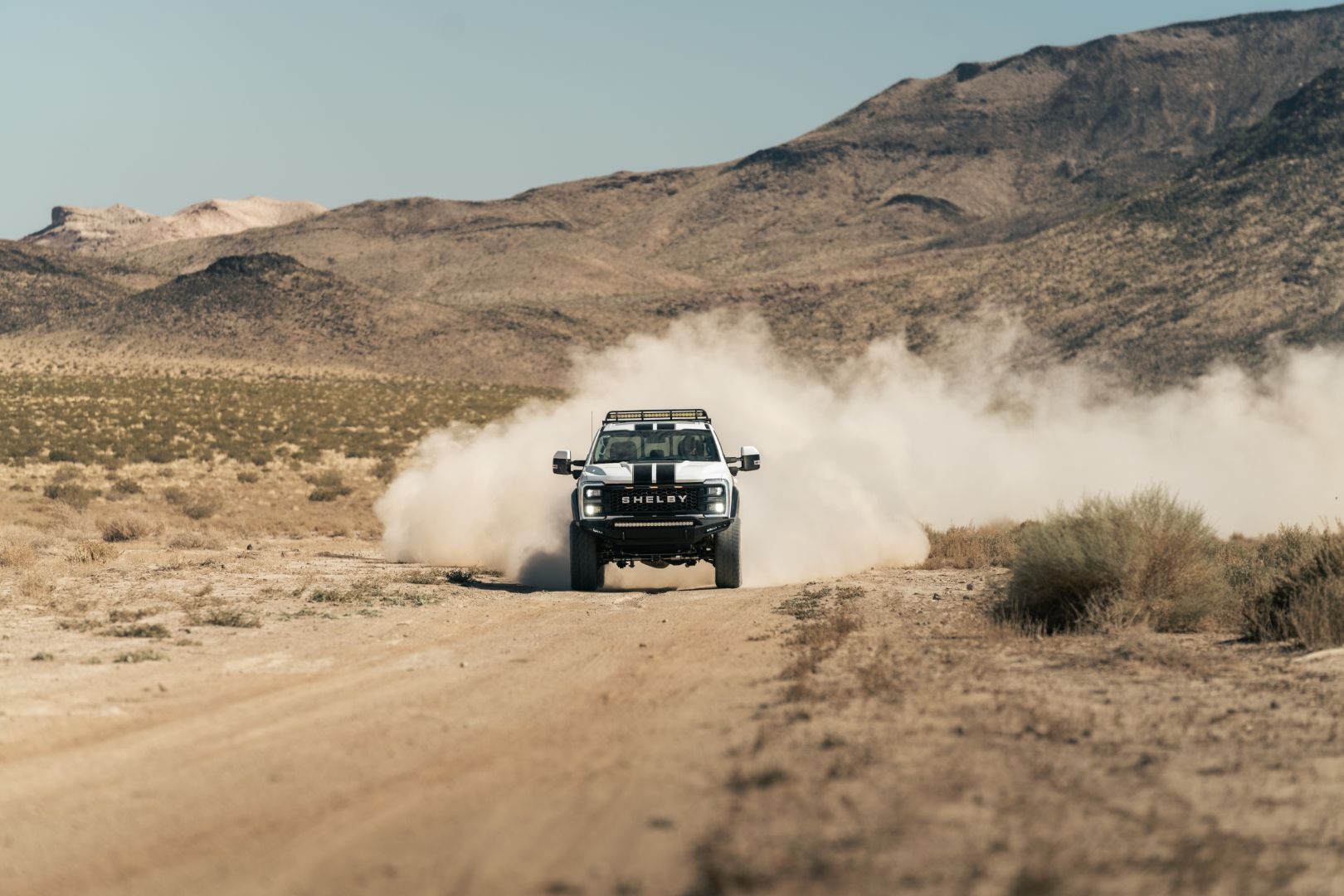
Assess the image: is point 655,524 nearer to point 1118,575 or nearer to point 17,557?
point 1118,575

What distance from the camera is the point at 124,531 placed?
88.2 ft

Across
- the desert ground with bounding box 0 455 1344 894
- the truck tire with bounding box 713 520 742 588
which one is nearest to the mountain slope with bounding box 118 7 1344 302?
the truck tire with bounding box 713 520 742 588

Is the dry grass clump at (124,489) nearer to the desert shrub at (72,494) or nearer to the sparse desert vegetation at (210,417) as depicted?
the sparse desert vegetation at (210,417)

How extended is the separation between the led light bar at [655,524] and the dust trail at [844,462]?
109 inches

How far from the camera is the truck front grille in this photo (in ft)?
59.2

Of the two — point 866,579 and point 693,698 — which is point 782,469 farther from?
point 693,698

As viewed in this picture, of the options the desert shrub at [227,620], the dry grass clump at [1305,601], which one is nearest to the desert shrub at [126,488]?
the desert shrub at [227,620]

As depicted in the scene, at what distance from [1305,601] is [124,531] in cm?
2114

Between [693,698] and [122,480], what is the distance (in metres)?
28.7

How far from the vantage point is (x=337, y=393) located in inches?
2906

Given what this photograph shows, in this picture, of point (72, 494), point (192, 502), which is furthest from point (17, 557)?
point (192, 502)

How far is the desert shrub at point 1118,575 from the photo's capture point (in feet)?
47.3

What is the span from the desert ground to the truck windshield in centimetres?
358

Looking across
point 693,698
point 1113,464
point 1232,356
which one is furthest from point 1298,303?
point 693,698
